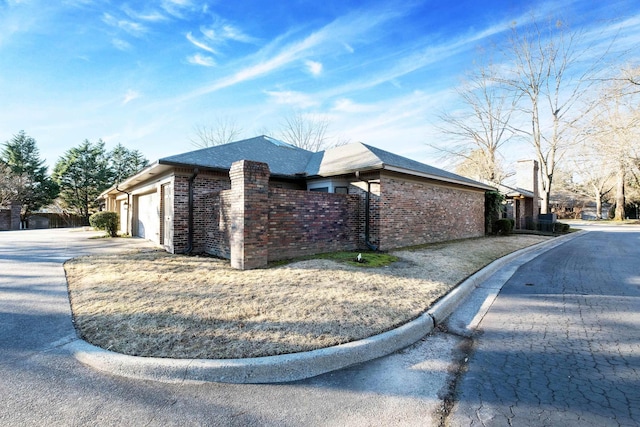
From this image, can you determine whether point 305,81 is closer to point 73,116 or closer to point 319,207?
point 319,207

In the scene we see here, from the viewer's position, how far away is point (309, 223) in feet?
27.6

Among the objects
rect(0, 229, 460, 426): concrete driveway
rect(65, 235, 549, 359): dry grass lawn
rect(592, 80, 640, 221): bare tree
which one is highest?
rect(592, 80, 640, 221): bare tree

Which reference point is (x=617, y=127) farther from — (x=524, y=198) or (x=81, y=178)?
(x=81, y=178)

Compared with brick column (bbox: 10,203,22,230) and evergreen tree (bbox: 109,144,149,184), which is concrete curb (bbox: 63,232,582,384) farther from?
evergreen tree (bbox: 109,144,149,184)

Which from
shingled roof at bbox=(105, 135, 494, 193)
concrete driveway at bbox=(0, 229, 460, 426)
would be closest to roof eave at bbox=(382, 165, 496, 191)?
shingled roof at bbox=(105, 135, 494, 193)

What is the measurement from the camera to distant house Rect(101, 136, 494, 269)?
22.5 feet

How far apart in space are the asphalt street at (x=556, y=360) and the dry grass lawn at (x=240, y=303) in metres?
1.05

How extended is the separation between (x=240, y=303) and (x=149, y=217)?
10.9 meters

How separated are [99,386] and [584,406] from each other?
3.95 m

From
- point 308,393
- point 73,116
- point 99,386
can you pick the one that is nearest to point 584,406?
point 308,393

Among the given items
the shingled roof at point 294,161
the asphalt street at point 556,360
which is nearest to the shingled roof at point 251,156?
the shingled roof at point 294,161

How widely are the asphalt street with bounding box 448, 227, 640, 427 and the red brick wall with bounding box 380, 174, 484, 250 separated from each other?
443 centimetres

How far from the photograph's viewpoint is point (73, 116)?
12.7 metres

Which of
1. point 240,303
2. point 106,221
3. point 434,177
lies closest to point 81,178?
point 106,221
